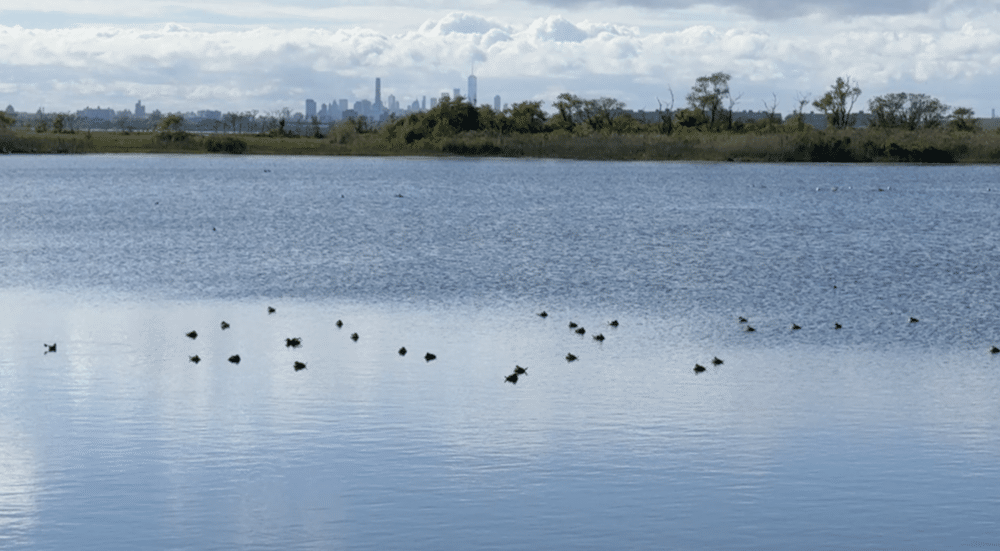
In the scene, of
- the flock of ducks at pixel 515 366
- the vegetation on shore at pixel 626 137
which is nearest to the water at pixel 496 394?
the flock of ducks at pixel 515 366

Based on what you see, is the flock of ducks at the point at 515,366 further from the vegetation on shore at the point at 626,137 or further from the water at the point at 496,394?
the vegetation on shore at the point at 626,137

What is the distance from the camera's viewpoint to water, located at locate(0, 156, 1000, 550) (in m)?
14.1

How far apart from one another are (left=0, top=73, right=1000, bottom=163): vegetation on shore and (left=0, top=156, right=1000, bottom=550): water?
9510 cm

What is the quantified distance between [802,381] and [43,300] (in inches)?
769

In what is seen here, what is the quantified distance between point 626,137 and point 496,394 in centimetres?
13844

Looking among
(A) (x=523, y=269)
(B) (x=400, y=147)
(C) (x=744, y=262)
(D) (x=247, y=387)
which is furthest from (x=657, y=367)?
(B) (x=400, y=147)

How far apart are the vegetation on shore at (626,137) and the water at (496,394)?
312 feet

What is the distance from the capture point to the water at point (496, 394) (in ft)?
46.3

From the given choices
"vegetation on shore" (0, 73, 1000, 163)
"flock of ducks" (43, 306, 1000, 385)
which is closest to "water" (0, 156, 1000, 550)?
"flock of ducks" (43, 306, 1000, 385)

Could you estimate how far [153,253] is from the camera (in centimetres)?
4378

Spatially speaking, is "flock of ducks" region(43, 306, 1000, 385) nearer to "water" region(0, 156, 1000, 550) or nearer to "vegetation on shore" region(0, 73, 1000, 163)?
"water" region(0, 156, 1000, 550)

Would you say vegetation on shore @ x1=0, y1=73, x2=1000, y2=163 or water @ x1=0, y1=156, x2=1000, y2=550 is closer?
water @ x1=0, y1=156, x2=1000, y2=550

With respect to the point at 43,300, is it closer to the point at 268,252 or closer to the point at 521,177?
the point at 268,252

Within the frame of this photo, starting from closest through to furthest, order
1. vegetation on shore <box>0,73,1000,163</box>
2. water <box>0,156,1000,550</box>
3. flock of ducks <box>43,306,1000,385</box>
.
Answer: water <box>0,156,1000,550</box>, flock of ducks <box>43,306,1000,385</box>, vegetation on shore <box>0,73,1000,163</box>
